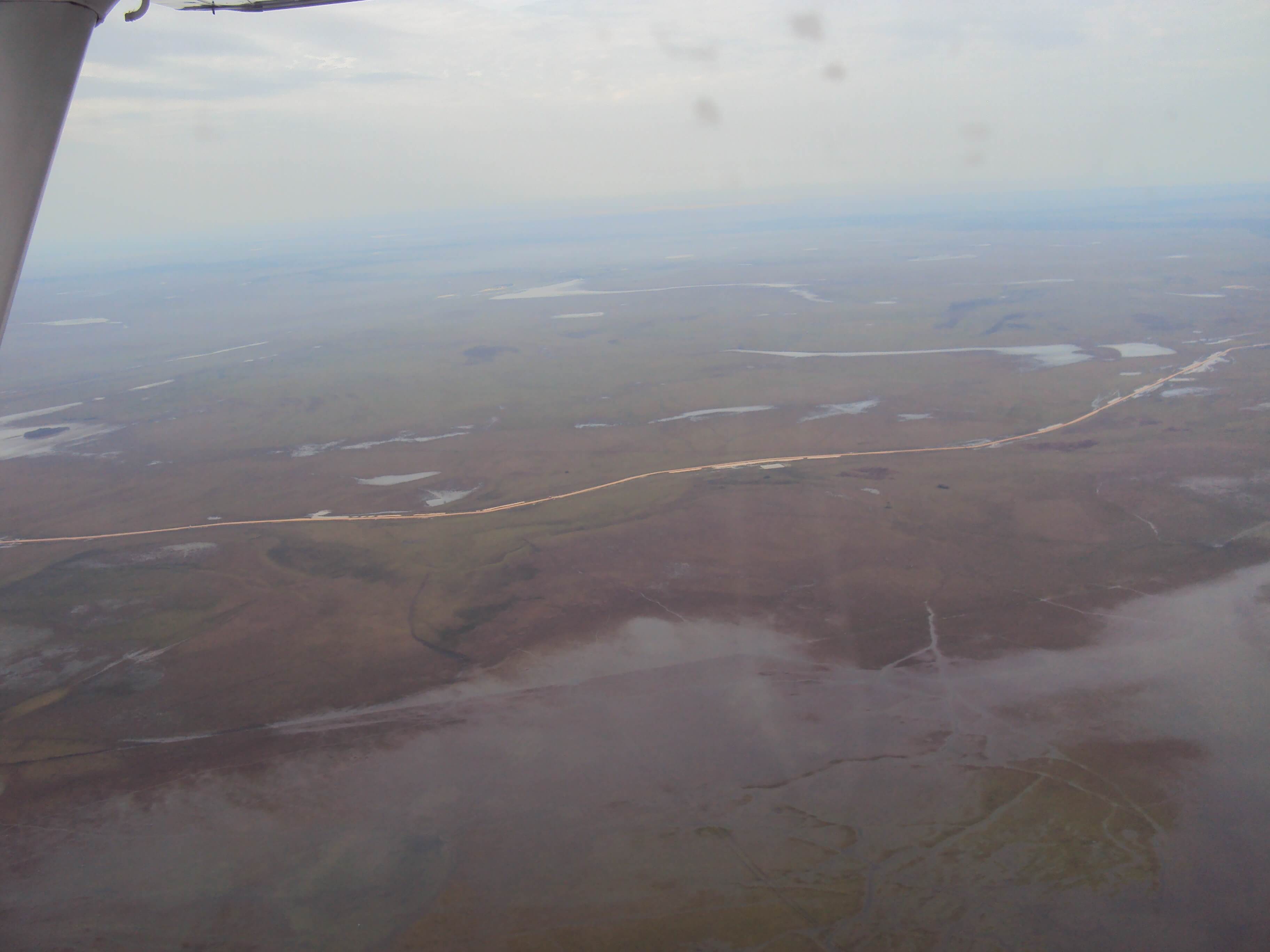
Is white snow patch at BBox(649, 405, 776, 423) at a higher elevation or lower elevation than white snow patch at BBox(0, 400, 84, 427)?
lower

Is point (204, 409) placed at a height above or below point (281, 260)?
below

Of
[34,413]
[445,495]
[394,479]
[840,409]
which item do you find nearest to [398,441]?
[394,479]

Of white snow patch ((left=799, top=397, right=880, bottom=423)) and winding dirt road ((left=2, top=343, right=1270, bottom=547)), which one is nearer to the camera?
winding dirt road ((left=2, top=343, right=1270, bottom=547))

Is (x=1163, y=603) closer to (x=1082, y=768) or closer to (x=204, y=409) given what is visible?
(x=1082, y=768)

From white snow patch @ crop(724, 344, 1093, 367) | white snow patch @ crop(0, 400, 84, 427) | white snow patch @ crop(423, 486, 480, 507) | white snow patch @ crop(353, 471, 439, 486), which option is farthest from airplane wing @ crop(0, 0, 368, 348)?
white snow patch @ crop(0, 400, 84, 427)

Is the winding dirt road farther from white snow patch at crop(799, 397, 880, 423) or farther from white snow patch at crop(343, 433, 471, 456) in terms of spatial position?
white snow patch at crop(343, 433, 471, 456)

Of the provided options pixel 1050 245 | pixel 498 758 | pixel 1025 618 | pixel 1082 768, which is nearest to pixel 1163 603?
pixel 1025 618

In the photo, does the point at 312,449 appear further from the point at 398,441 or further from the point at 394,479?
the point at 394,479

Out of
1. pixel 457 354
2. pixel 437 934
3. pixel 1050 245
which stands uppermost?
pixel 1050 245
